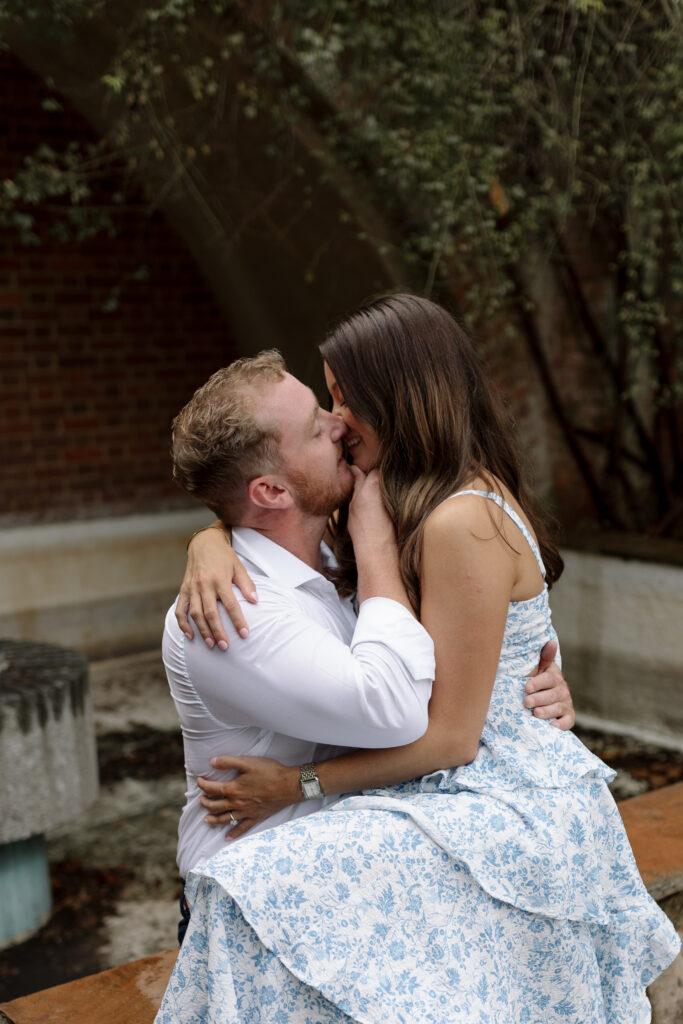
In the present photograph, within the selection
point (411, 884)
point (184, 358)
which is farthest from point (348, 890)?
point (184, 358)

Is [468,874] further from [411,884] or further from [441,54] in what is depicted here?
[441,54]

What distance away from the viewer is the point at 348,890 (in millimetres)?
1689

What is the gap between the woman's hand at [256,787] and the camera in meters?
1.85

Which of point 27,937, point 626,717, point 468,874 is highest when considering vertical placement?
point 468,874

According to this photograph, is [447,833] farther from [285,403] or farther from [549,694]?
[285,403]

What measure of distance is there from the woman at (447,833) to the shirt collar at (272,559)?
20 centimetres

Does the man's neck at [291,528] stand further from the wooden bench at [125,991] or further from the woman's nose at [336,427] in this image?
the wooden bench at [125,991]

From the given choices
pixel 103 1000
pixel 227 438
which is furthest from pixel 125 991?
pixel 227 438

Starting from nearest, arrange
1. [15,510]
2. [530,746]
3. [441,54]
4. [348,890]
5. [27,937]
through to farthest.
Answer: [348,890]
[530,746]
[27,937]
[441,54]
[15,510]

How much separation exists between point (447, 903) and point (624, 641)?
396 cm

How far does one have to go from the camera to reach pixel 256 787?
1.85 m

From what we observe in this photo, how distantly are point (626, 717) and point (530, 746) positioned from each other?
3.85 meters

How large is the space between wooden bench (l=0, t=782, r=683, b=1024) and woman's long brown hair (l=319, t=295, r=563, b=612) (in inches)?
40.7

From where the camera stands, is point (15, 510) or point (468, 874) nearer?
point (468, 874)
